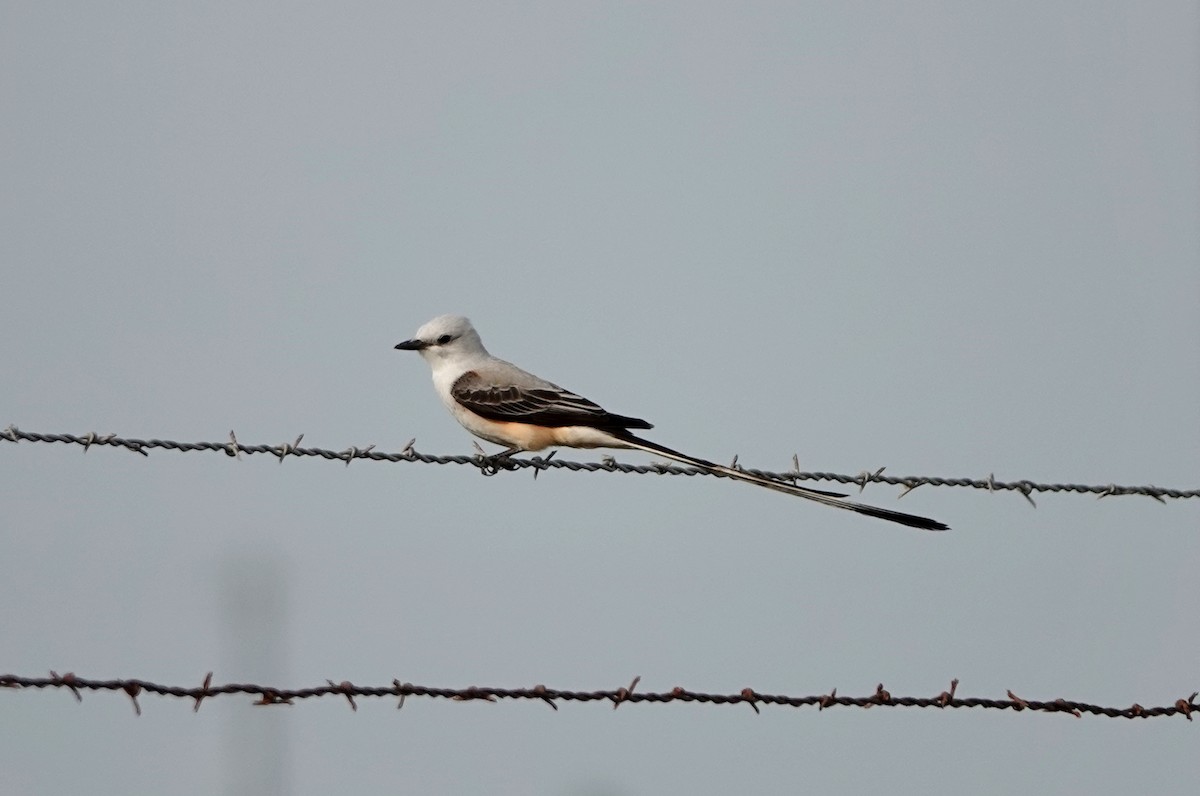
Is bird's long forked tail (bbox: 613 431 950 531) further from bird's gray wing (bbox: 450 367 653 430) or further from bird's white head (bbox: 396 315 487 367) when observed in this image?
bird's white head (bbox: 396 315 487 367)

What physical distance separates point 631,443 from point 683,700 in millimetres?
2918

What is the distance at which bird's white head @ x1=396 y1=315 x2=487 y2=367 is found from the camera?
827cm

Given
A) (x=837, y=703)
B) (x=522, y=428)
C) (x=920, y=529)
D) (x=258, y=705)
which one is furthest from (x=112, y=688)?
(x=522, y=428)

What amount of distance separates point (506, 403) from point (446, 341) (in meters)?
0.80

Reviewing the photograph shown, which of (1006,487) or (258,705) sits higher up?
(1006,487)

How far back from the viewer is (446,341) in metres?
8.30

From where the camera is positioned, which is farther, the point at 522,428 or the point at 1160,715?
the point at 522,428

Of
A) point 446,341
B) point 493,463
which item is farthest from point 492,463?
point 446,341

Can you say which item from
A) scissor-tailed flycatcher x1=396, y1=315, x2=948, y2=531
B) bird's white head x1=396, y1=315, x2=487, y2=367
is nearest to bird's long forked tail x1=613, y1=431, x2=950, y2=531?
scissor-tailed flycatcher x1=396, y1=315, x2=948, y2=531

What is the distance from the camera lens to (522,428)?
24.8 ft

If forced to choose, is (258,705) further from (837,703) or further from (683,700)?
(837,703)

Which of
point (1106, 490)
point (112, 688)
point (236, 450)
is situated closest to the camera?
point (112, 688)

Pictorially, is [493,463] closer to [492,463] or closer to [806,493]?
[492,463]

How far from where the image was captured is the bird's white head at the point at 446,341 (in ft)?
27.1
